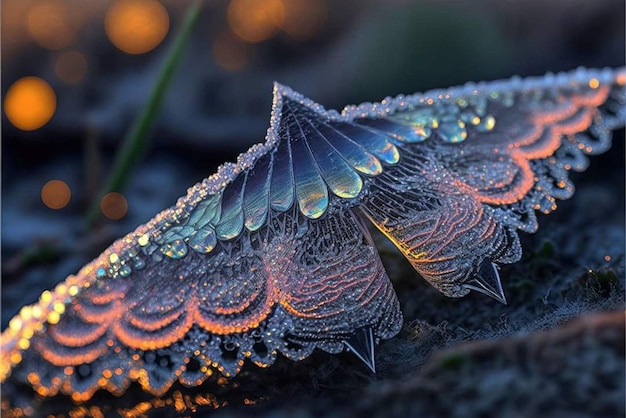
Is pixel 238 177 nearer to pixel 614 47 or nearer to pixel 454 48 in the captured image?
pixel 454 48

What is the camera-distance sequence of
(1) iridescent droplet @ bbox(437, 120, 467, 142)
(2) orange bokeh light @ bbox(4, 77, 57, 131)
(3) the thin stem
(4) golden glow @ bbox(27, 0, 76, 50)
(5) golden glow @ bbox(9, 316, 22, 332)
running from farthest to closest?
(4) golden glow @ bbox(27, 0, 76, 50) < (2) orange bokeh light @ bbox(4, 77, 57, 131) < (3) the thin stem < (1) iridescent droplet @ bbox(437, 120, 467, 142) < (5) golden glow @ bbox(9, 316, 22, 332)

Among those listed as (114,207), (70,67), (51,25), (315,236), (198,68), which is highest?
(51,25)

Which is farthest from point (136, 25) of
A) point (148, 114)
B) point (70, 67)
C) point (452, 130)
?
point (452, 130)

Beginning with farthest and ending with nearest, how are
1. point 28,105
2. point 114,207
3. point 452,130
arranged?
point 28,105 < point 114,207 < point 452,130

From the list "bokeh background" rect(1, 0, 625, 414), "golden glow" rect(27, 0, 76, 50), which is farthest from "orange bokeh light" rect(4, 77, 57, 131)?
"golden glow" rect(27, 0, 76, 50)

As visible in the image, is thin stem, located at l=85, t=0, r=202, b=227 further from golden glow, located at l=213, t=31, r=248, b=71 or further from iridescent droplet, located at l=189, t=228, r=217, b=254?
iridescent droplet, located at l=189, t=228, r=217, b=254

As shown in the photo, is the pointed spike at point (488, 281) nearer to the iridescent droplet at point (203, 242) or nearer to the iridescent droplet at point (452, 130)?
the iridescent droplet at point (452, 130)

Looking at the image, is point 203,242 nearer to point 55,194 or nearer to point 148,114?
point 148,114
